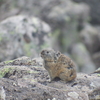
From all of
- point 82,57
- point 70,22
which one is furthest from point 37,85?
point 70,22

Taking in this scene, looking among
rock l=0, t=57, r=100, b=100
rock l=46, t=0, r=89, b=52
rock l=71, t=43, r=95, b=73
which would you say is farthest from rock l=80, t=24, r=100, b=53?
rock l=0, t=57, r=100, b=100

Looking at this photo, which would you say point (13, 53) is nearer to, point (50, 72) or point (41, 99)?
point (50, 72)

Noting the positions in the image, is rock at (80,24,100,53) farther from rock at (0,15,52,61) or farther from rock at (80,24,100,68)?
rock at (0,15,52,61)

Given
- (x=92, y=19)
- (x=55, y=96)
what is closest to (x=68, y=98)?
(x=55, y=96)

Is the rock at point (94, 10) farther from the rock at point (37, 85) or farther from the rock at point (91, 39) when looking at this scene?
the rock at point (37, 85)

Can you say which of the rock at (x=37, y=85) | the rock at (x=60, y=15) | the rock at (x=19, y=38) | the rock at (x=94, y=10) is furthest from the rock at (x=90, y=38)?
the rock at (x=37, y=85)

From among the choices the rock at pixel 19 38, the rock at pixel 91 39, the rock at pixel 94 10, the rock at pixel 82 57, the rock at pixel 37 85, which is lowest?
the rock at pixel 37 85
